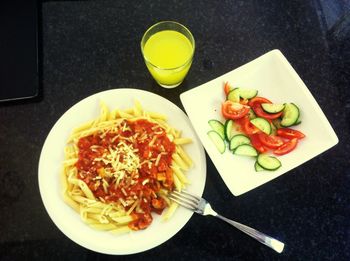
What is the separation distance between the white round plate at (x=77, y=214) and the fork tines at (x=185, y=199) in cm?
2

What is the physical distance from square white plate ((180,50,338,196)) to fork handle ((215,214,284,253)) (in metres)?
0.16

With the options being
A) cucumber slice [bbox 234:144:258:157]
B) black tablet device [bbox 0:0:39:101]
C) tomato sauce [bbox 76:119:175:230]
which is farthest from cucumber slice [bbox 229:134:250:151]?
black tablet device [bbox 0:0:39:101]

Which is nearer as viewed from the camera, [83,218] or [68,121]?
[83,218]

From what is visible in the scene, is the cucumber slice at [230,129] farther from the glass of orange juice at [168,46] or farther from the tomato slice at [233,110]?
the glass of orange juice at [168,46]

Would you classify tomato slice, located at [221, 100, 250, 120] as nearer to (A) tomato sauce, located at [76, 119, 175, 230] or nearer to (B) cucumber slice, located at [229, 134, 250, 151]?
(B) cucumber slice, located at [229, 134, 250, 151]

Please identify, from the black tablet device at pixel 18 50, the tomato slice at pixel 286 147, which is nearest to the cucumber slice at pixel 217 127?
the tomato slice at pixel 286 147

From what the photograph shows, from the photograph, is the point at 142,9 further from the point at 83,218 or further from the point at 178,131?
the point at 83,218

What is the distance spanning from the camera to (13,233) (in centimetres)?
169

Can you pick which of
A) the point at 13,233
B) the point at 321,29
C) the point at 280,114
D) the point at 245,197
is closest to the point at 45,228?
the point at 13,233

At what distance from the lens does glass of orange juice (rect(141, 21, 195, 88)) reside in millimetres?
1793

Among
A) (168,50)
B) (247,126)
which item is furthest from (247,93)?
(168,50)

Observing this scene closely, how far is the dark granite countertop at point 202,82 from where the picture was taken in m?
1.67

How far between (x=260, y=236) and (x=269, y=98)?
642 mm

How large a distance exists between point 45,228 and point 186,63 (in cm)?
99
